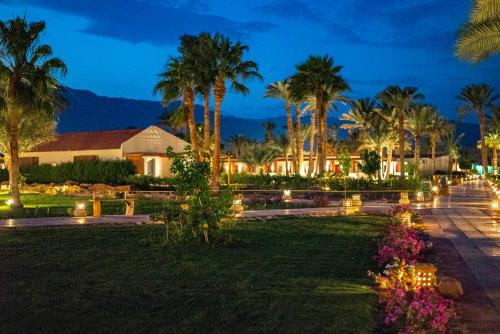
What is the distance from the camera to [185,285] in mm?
9273

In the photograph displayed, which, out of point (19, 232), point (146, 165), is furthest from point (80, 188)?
point (19, 232)

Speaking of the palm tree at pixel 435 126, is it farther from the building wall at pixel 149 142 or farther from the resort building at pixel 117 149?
the resort building at pixel 117 149

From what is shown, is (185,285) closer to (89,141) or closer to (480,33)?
(480,33)

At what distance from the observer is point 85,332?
6676 mm

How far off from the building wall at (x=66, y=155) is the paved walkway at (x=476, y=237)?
29.9 metres

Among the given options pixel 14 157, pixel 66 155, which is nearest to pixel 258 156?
pixel 66 155

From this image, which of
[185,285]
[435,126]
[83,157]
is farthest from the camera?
[435,126]

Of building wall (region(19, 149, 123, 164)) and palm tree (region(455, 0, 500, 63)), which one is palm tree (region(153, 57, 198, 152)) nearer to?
building wall (region(19, 149, 123, 164))

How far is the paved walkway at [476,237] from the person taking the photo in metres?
9.98

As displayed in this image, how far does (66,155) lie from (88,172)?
671 centimetres

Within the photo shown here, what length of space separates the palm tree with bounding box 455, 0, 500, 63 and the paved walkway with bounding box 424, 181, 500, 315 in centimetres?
511

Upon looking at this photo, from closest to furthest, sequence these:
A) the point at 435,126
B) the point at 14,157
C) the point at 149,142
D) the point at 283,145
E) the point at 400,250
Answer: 1. the point at 400,250
2. the point at 14,157
3. the point at 149,142
4. the point at 283,145
5. the point at 435,126

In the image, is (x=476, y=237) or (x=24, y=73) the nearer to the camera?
(x=476, y=237)

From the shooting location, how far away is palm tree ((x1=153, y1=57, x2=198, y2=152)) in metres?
39.7
